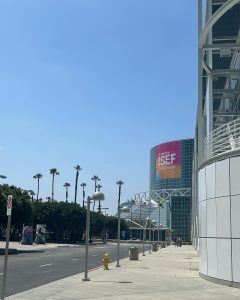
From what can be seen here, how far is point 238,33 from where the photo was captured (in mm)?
34844

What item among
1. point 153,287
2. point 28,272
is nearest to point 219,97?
point 28,272

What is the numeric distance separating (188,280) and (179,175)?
14128 centimetres

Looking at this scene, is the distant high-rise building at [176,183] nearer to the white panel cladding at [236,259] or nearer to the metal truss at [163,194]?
the metal truss at [163,194]

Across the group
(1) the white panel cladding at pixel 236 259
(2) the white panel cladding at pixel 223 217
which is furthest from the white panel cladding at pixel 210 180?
(1) the white panel cladding at pixel 236 259

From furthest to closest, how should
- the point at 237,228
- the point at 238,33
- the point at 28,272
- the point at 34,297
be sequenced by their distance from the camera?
1. the point at 238,33
2. the point at 28,272
3. the point at 237,228
4. the point at 34,297

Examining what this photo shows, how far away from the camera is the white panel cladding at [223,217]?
1777 centimetres

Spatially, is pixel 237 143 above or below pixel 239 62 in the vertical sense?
below

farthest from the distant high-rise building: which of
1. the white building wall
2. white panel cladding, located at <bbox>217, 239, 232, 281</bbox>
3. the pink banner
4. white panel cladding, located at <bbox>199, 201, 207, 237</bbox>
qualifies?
white panel cladding, located at <bbox>217, 239, 232, 281</bbox>

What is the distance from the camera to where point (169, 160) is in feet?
551

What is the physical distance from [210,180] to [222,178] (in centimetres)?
134

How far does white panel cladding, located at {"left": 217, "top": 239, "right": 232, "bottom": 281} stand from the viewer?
1750 cm

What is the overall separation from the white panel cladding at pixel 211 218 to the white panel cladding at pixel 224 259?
26.6 inches

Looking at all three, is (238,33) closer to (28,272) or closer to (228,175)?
(228,175)

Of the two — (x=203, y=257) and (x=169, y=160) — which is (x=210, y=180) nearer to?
(x=203, y=257)
